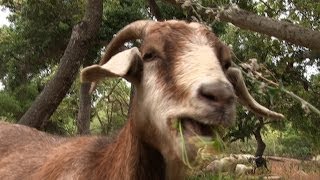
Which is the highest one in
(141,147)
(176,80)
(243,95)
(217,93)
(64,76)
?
(64,76)

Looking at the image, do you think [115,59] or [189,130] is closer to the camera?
[189,130]

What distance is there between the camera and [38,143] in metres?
6.67

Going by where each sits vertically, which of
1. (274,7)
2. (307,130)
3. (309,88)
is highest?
(274,7)

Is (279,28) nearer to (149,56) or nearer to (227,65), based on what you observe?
(227,65)

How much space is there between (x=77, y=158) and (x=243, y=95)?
59.3 inches

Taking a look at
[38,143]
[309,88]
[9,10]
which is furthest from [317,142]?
[9,10]

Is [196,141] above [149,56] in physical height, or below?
below

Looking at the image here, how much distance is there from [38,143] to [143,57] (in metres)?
2.37

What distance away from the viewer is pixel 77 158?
17.7 feet

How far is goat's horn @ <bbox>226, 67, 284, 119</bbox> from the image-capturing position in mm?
5019

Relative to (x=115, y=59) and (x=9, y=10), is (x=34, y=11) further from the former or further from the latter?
(x=115, y=59)

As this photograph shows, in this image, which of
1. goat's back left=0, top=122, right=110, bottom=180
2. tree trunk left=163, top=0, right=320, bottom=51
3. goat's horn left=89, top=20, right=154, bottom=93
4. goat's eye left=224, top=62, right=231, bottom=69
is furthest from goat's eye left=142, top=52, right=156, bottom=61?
tree trunk left=163, top=0, right=320, bottom=51

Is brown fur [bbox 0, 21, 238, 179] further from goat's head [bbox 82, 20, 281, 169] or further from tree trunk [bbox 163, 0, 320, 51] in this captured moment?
tree trunk [bbox 163, 0, 320, 51]

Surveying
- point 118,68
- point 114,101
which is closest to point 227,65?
point 118,68
